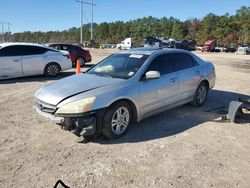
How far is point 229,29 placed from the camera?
8744cm

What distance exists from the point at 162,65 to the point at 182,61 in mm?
912

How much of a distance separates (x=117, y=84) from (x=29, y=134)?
190cm

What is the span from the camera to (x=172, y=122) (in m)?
6.55

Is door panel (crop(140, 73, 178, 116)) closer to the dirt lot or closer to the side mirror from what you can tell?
the side mirror

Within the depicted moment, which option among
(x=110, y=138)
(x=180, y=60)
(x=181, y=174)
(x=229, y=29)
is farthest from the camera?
(x=229, y=29)

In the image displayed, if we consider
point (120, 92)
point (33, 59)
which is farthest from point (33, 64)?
point (120, 92)

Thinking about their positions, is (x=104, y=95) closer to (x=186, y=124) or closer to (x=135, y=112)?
(x=135, y=112)

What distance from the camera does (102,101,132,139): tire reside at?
5246 millimetres

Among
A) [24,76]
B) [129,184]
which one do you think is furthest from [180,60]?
[24,76]

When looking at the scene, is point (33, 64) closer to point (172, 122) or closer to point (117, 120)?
point (172, 122)

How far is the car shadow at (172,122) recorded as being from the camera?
18.5ft

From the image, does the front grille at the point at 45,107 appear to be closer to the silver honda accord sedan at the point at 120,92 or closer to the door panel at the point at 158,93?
the silver honda accord sedan at the point at 120,92

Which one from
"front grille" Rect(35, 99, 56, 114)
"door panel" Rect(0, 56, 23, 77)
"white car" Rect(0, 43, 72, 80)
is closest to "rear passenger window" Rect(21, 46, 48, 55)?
"white car" Rect(0, 43, 72, 80)

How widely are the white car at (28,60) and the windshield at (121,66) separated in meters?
5.88
